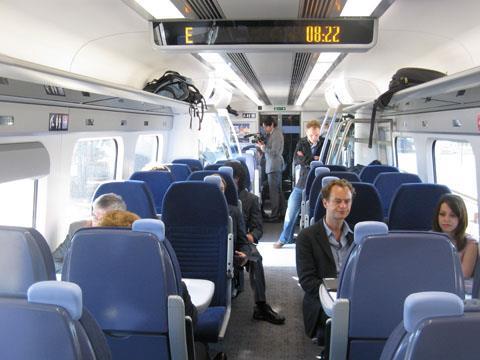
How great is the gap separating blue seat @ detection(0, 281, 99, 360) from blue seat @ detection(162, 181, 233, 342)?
311 centimetres

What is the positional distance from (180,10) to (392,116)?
17.0 ft

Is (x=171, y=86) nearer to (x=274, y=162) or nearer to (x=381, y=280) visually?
(x=274, y=162)

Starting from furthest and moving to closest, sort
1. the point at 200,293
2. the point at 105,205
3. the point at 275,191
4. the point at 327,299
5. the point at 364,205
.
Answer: the point at 275,191 < the point at 364,205 < the point at 105,205 < the point at 200,293 < the point at 327,299

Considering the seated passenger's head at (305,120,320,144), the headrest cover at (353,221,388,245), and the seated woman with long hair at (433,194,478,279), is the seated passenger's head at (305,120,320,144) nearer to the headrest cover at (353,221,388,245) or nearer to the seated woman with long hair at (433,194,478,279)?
the seated woman with long hair at (433,194,478,279)

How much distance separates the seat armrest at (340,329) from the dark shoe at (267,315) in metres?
2.41

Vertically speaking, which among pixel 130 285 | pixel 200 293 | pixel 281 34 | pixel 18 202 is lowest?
pixel 200 293

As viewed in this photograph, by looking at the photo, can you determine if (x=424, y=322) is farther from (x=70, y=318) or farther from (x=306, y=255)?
(x=306, y=255)

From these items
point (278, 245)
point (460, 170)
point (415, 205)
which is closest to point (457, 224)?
point (415, 205)

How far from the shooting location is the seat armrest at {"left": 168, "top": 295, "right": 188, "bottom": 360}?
109 inches

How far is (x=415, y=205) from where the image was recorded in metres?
5.16

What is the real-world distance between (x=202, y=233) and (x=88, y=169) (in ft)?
9.59

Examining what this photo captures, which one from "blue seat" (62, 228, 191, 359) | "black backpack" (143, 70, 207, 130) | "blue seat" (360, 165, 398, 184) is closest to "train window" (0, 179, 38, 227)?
"blue seat" (62, 228, 191, 359)

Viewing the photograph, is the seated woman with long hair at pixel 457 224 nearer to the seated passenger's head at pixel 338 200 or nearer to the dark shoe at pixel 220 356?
the seated passenger's head at pixel 338 200

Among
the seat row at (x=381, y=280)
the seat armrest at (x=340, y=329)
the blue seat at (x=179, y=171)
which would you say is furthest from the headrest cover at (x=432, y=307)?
the blue seat at (x=179, y=171)
